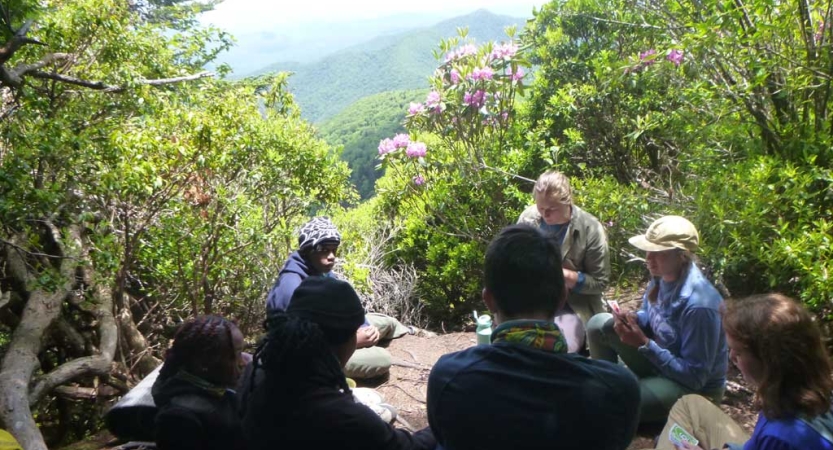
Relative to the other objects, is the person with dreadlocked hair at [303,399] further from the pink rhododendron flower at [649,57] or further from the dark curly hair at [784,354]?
the pink rhododendron flower at [649,57]

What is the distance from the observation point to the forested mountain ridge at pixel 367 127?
1773cm

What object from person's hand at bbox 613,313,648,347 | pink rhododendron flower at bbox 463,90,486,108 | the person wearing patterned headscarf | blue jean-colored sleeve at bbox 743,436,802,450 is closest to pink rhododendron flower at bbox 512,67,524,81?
pink rhododendron flower at bbox 463,90,486,108

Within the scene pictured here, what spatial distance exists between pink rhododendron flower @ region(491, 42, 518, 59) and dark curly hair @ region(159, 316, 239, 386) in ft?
15.8

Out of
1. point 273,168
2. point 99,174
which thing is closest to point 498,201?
point 273,168

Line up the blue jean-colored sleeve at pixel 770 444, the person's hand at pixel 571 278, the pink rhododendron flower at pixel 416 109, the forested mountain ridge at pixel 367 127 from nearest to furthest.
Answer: the blue jean-colored sleeve at pixel 770 444 → the person's hand at pixel 571 278 → the pink rhododendron flower at pixel 416 109 → the forested mountain ridge at pixel 367 127

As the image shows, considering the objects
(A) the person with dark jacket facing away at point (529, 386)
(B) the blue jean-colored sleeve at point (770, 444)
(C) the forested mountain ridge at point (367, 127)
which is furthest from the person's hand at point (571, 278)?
(C) the forested mountain ridge at point (367, 127)

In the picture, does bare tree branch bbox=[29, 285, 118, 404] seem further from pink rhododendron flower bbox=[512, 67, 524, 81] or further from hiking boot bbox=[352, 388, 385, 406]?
pink rhododendron flower bbox=[512, 67, 524, 81]

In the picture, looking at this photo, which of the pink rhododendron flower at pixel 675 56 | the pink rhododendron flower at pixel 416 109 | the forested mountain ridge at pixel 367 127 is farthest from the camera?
the forested mountain ridge at pixel 367 127

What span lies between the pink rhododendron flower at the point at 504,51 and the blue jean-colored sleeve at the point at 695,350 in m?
4.06

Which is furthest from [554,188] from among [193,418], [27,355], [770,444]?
[27,355]

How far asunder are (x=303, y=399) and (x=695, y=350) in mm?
2002

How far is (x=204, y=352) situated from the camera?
2.47 meters

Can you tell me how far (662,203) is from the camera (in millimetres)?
5113

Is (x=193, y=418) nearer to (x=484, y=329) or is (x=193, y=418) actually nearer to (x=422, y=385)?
(x=484, y=329)
